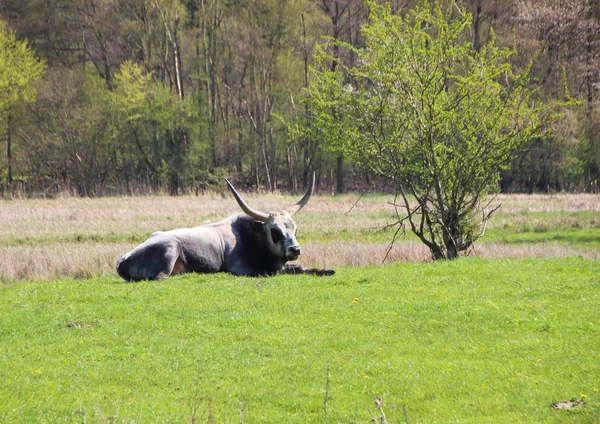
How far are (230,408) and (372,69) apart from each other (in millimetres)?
12153

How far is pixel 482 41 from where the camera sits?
5541 centimetres

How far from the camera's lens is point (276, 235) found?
1577 cm

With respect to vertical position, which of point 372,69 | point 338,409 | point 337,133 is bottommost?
point 338,409

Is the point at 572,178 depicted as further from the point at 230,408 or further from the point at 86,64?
the point at 230,408

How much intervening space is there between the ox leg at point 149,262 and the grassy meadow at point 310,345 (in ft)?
1.29

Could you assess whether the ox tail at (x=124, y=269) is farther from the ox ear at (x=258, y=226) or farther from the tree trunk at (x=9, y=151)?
the tree trunk at (x=9, y=151)

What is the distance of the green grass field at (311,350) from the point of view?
746 cm

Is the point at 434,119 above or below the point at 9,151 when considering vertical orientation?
below

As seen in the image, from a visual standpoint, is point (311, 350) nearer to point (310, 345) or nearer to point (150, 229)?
point (310, 345)

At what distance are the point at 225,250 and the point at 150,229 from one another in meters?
10.7

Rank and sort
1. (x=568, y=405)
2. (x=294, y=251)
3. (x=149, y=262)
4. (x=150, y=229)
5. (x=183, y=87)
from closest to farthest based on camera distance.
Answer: (x=568, y=405), (x=294, y=251), (x=149, y=262), (x=150, y=229), (x=183, y=87)

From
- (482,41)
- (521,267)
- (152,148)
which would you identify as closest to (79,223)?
(521,267)

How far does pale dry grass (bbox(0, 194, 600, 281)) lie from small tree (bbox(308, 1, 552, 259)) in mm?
2032

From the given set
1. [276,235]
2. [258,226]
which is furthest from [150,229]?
[276,235]
